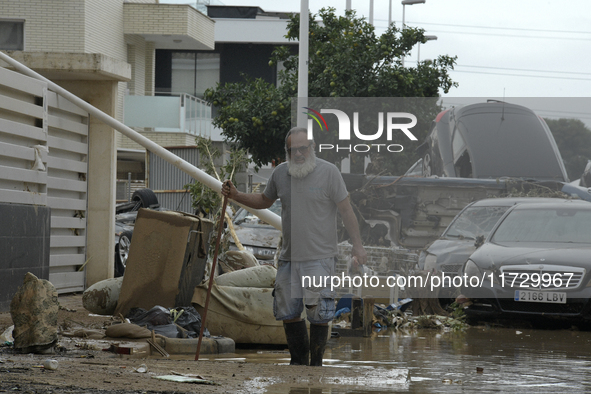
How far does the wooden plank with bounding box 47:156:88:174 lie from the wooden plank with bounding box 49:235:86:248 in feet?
2.86

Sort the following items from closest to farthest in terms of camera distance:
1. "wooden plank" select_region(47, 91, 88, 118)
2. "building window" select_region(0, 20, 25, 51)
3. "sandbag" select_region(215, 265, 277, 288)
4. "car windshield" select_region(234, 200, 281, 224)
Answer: "sandbag" select_region(215, 265, 277, 288), "wooden plank" select_region(47, 91, 88, 118), "car windshield" select_region(234, 200, 281, 224), "building window" select_region(0, 20, 25, 51)

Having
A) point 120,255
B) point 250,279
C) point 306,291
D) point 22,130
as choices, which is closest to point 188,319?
point 250,279

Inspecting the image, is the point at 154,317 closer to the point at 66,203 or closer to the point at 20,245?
the point at 20,245

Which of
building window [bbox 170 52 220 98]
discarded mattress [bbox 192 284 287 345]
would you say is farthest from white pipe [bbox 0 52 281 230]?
building window [bbox 170 52 220 98]

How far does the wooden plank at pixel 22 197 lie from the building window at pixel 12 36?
18.1 meters

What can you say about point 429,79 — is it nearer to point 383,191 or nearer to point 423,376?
point 383,191

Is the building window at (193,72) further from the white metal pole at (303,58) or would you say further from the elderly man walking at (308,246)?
the elderly man walking at (308,246)

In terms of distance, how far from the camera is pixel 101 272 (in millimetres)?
11227

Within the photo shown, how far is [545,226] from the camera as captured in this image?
31.4 feet

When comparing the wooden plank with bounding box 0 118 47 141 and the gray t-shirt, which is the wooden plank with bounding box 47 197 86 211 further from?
the gray t-shirt

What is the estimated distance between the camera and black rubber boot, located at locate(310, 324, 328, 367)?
585cm

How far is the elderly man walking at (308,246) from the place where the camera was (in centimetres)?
578

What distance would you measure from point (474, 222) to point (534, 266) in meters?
0.85

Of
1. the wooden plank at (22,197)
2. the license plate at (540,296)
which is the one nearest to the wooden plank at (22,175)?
the wooden plank at (22,197)
